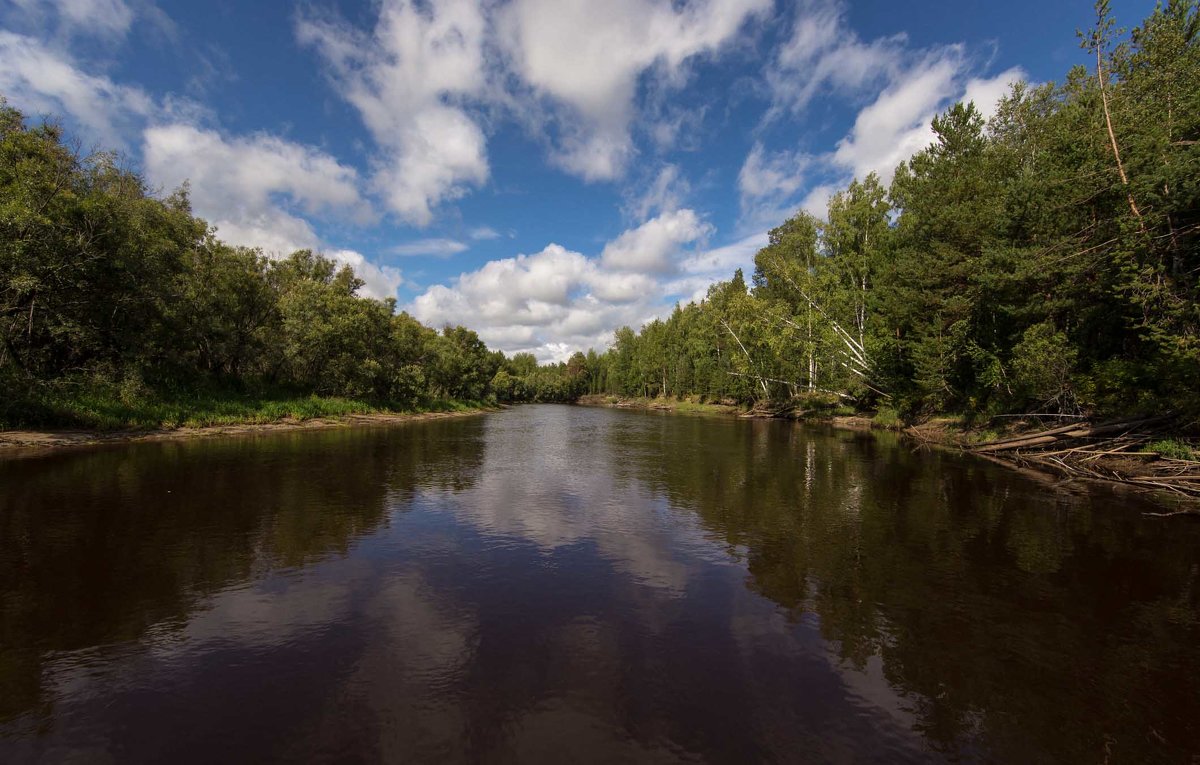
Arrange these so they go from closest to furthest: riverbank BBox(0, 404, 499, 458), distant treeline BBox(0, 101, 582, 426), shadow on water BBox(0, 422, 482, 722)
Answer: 1. shadow on water BBox(0, 422, 482, 722)
2. riverbank BBox(0, 404, 499, 458)
3. distant treeline BBox(0, 101, 582, 426)

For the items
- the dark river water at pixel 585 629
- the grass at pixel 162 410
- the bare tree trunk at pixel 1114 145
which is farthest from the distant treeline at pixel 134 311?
the bare tree trunk at pixel 1114 145

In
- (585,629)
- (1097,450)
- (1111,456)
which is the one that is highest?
(1097,450)

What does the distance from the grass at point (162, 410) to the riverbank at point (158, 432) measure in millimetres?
410

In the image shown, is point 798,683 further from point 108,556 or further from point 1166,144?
point 1166,144

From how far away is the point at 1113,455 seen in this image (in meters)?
22.0

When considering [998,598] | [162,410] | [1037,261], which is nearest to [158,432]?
[162,410]

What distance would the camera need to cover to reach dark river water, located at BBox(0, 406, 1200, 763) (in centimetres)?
595

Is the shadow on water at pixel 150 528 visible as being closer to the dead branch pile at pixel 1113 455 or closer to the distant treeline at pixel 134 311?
the distant treeline at pixel 134 311

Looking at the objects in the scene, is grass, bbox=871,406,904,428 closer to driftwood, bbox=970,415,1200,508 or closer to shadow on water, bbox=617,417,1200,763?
driftwood, bbox=970,415,1200,508

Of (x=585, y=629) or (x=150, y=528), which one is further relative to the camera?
(x=150, y=528)

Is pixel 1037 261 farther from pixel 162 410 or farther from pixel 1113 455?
pixel 162 410

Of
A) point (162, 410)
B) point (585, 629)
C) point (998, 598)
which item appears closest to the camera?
point (585, 629)

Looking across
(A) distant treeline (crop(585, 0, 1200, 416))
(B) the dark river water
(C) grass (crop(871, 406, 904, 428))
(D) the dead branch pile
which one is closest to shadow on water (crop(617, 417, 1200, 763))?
(B) the dark river water

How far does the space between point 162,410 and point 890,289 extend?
187ft
